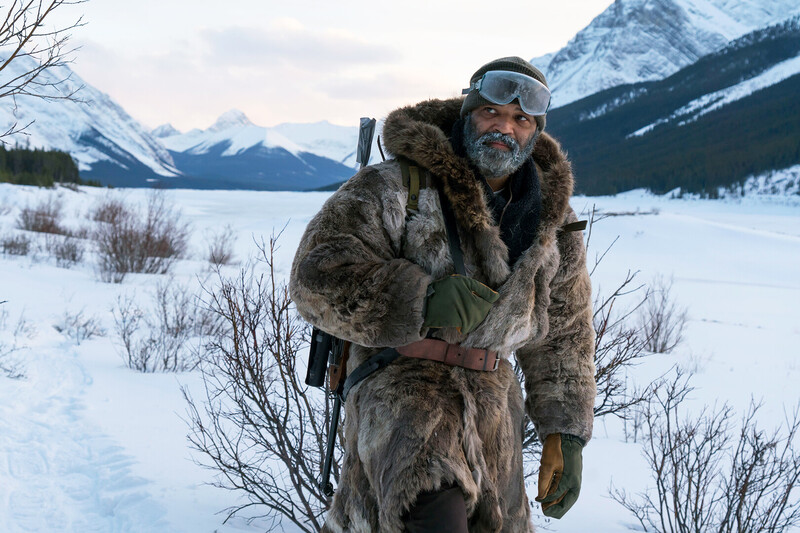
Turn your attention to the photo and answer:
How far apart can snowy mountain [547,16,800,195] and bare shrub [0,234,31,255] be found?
51.7 metres

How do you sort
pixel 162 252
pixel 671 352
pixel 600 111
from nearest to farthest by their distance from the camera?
pixel 671 352 → pixel 162 252 → pixel 600 111

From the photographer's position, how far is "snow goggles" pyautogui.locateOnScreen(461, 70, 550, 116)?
2.30m

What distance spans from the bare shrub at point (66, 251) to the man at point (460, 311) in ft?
55.2

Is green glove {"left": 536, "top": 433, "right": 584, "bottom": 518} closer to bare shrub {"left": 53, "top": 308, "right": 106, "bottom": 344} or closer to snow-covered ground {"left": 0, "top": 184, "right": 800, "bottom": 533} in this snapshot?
snow-covered ground {"left": 0, "top": 184, "right": 800, "bottom": 533}

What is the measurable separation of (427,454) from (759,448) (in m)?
2.51

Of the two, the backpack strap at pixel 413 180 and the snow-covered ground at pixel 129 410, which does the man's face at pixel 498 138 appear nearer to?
the backpack strap at pixel 413 180

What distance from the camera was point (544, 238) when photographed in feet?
7.29

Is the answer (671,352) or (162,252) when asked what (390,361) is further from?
(162,252)

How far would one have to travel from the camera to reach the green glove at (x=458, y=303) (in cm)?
184

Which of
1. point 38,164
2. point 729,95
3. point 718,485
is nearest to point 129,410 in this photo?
point 718,485

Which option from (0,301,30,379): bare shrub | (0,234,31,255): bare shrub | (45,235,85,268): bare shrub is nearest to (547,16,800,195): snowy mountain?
(45,235,85,268): bare shrub

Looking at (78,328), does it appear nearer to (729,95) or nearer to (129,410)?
(129,410)

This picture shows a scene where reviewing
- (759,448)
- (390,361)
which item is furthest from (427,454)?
(759,448)

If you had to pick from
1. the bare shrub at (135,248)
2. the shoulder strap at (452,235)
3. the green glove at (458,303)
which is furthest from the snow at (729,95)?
the green glove at (458,303)
